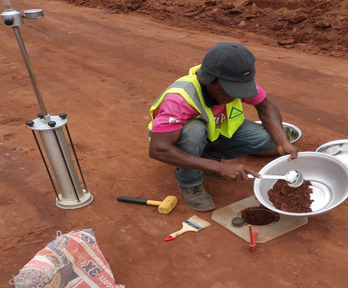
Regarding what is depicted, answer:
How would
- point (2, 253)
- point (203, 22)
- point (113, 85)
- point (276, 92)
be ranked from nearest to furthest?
point (2, 253), point (276, 92), point (113, 85), point (203, 22)

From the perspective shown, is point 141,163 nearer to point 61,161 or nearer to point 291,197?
point 61,161

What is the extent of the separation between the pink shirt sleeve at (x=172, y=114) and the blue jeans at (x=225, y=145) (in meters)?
0.09

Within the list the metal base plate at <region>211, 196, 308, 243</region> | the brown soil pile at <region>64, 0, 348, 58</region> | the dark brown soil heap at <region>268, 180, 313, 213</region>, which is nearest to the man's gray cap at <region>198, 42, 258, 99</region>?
the dark brown soil heap at <region>268, 180, 313, 213</region>

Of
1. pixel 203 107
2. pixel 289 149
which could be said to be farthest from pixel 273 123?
pixel 203 107

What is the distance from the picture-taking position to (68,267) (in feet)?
5.68

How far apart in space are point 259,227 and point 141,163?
1.29m

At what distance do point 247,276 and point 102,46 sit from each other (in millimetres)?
5889

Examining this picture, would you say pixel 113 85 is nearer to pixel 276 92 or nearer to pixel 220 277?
pixel 276 92

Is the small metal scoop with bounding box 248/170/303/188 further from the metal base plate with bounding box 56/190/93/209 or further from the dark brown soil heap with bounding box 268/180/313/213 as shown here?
the metal base plate with bounding box 56/190/93/209

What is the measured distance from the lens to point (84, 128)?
157 inches

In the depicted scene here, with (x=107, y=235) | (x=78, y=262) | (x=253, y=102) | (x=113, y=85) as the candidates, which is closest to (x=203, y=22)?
(x=113, y=85)

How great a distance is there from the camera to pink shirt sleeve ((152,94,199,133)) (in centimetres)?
236

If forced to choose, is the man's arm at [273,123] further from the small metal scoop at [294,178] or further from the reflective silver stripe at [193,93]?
the reflective silver stripe at [193,93]

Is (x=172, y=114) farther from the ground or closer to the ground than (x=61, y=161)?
farther from the ground
